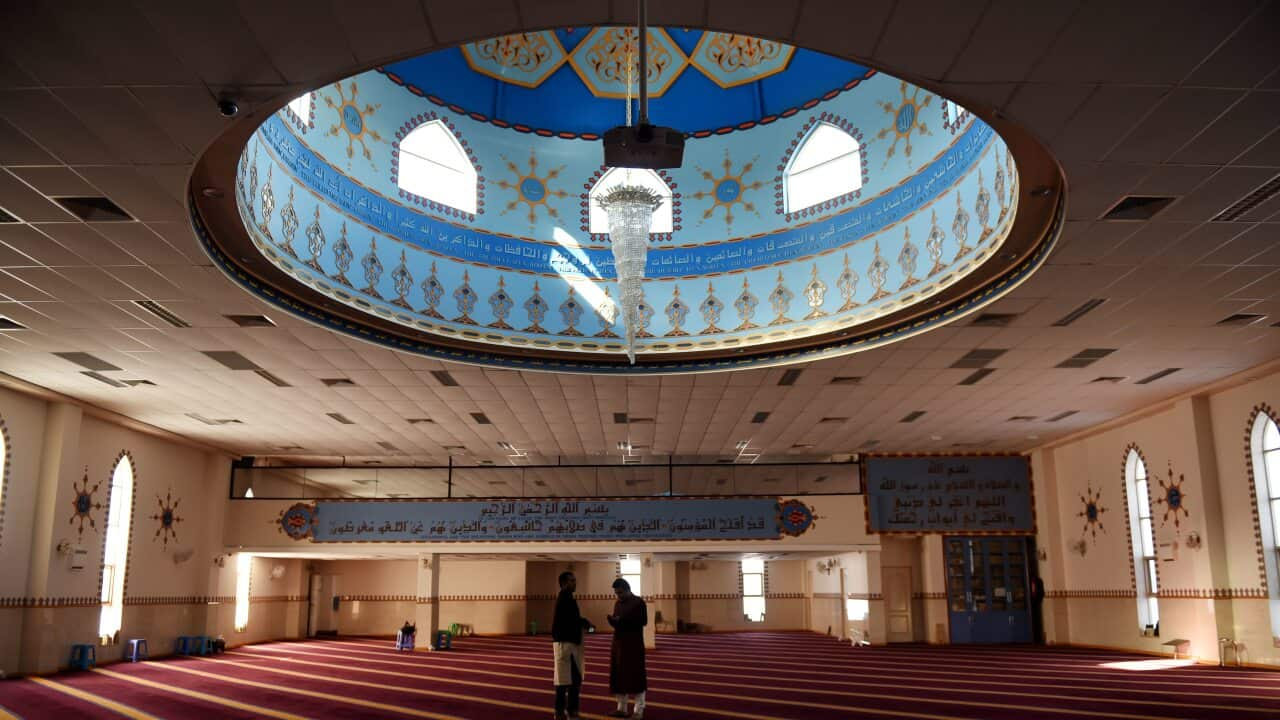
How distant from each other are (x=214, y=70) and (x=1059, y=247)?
5.86 m

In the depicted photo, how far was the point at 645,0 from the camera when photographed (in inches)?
163

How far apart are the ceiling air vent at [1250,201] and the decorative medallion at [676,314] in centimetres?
570

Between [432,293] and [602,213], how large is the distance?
2.44 m

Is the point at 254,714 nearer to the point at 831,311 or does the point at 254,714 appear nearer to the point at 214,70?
the point at 214,70

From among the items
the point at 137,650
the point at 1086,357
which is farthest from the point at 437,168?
the point at 137,650

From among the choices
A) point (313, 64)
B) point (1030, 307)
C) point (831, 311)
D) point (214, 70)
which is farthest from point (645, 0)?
point (831, 311)

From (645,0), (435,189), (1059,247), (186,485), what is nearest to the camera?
(645,0)

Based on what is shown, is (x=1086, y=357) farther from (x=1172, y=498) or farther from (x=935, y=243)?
(x=1172, y=498)

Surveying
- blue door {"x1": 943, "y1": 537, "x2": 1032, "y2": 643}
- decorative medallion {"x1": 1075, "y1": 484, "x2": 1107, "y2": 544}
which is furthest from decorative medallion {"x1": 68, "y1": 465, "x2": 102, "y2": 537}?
decorative medallion {"x1": 1075, "y1": 484, "x2": 1107, "y2": 544}

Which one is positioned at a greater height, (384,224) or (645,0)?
(384,224)

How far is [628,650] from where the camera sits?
24.8 ft

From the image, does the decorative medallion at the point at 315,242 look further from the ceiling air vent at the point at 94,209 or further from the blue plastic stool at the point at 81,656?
the blue plastic stool at the point at 81,656

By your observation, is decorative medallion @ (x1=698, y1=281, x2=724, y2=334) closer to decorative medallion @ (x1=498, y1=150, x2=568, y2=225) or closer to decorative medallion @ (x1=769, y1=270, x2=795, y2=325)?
decorative medallion @ (x1=769, y1=270, x2=795, y2=325)

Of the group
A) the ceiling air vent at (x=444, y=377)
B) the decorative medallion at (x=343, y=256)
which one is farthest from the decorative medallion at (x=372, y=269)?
the ceiling air vent at (x=444, y=377)
